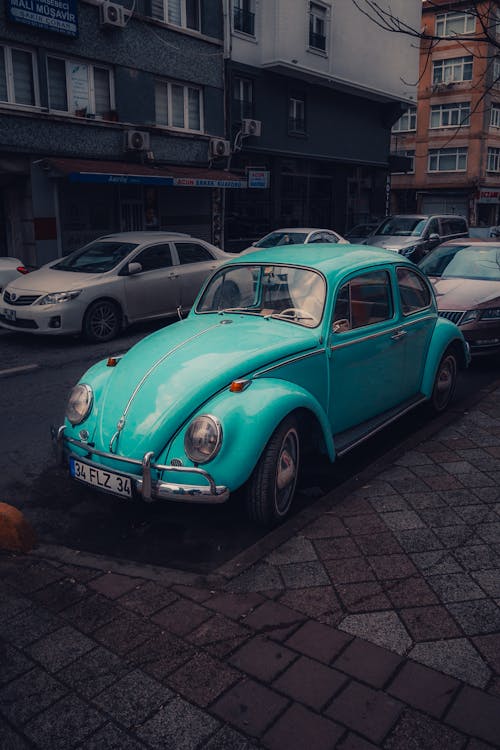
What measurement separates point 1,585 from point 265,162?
23183mm

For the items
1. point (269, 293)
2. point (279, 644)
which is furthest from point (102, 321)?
point (279, 644)

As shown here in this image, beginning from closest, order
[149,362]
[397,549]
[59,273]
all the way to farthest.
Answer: [397,549]
[149,362]
[59,273]

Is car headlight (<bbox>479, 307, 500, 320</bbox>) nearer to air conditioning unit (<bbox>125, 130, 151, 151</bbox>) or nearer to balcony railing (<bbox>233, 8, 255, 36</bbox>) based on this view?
air conditioning unit (<bbox>125, 130, 151, 151</bbox>)

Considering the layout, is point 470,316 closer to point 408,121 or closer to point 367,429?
point 367,429

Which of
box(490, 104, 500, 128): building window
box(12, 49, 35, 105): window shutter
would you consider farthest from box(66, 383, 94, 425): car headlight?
box(490, 104, 500, 128): building window

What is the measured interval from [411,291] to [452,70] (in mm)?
43441

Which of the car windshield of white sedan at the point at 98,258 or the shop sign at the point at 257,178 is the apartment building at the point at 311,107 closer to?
the shop sign at the point at 257,178

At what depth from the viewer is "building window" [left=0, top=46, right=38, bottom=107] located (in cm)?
1627

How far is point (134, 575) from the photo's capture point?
3781mm

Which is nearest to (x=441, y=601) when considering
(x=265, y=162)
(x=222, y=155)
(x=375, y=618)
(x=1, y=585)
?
(x=375, y=618)

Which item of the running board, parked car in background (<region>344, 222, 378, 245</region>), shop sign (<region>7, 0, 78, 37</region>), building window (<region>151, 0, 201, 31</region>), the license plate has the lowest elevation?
the running board

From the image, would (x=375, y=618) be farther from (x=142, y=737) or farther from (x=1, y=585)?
(x=1, y=585)

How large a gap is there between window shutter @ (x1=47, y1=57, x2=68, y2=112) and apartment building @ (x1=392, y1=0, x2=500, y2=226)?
30745 mm

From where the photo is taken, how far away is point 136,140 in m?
18.9
